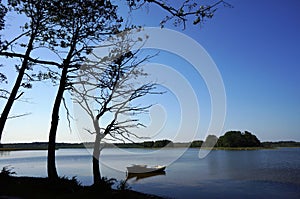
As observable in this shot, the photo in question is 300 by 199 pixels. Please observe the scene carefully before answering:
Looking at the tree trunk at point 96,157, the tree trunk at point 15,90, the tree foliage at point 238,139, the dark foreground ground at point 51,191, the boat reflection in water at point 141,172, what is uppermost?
the tree foliage at point 238,139

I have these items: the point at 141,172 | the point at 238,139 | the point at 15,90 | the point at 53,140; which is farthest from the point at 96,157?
the point at 238,139

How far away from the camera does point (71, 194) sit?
8711mm

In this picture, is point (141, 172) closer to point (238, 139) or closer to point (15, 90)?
point (15, 90)

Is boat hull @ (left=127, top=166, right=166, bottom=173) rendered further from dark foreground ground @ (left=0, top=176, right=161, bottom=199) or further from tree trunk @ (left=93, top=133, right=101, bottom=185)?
dark foreground ground @ (left=0, top=176, right=161, bottom=199)

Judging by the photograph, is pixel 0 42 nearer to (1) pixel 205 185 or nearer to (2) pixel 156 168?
(1) pixel 205 185

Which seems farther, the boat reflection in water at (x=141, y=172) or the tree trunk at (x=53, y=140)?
the boat reflection in water at (x=141, y=172)

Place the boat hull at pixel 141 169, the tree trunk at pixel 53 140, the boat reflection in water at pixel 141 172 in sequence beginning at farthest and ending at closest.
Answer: the boat hull at pixel 141 169 → the boat reflection in water at pixel 141 172 → the tree trunk at pixel 53 140

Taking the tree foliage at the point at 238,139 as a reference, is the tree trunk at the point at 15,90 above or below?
below

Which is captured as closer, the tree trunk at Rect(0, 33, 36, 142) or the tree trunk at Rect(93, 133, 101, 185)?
the tree trunk at Rect(0, 33, 36, 142)

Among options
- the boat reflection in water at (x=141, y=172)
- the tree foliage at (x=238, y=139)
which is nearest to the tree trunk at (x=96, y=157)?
the boat reflection in water at (x=141, y=172)

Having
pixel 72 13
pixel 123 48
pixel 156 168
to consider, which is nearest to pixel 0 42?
pixel 72 13

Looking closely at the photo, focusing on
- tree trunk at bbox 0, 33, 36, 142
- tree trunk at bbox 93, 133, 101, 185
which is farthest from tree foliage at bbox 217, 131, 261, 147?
tree trunk at bbox 0, 33, 36, 142

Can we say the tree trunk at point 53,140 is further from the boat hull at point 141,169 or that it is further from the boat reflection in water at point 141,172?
the boat hull at point 141,169

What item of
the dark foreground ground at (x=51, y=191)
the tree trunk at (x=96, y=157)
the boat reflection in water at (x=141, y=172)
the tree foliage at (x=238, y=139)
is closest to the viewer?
the dark foreground ground at (x=51, y=191)
